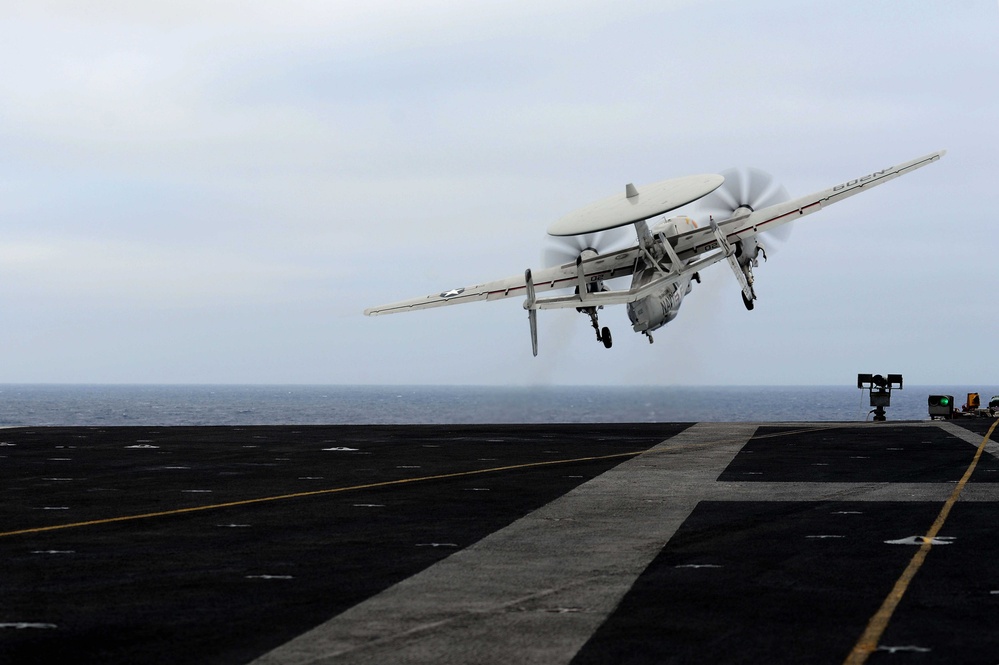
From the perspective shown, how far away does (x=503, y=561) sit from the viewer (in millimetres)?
14836

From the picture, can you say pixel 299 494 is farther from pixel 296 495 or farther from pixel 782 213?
pixel 782 213

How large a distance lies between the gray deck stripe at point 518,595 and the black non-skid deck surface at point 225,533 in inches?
18.5

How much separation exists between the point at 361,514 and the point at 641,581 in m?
7.83

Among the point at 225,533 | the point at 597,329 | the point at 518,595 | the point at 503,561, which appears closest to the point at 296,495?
the point at 225,533

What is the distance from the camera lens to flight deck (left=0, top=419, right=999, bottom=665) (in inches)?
404

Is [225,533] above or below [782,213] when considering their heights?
below

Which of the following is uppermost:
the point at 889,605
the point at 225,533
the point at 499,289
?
the point at 499,289

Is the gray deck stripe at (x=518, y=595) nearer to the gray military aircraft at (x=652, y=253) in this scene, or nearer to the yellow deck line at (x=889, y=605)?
the yellow deck line at (x=889, y=605)

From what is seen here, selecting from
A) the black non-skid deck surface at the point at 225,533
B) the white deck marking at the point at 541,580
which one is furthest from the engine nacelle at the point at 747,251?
the white deck marking at the point at 541,580

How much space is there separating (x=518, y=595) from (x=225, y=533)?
22.3ft

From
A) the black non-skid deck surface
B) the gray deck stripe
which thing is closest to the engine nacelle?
the black non-skid deck surface

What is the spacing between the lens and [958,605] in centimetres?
1177

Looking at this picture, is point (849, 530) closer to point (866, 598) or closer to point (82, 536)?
point (866, 598)

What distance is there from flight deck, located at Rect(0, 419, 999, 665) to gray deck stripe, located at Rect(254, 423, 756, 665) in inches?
1.9
